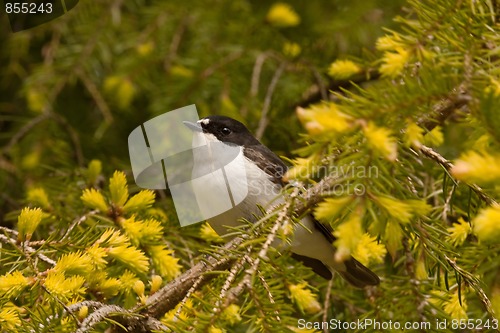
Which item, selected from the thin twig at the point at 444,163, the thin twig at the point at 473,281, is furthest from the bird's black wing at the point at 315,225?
the thin twig at the point at 444,163

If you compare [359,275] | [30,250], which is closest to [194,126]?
[359,275]

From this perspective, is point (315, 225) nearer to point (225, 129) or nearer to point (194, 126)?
point (225, 129)

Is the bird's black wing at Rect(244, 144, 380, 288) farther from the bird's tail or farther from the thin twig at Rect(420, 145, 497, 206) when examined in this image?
the thin twig at Rect(420, 145, 497, 206)

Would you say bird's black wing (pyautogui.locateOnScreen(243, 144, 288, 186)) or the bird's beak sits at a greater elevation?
the bird's beak

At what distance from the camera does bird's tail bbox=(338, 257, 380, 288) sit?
2.34 metres

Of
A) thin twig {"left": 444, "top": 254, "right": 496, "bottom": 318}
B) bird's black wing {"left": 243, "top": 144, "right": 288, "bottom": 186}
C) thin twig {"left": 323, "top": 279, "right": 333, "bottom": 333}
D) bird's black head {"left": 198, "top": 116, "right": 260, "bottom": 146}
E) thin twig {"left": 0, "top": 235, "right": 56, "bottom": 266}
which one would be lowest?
thin twig {"left": 323, "top": 279, "right": 333, "bottom": 333}

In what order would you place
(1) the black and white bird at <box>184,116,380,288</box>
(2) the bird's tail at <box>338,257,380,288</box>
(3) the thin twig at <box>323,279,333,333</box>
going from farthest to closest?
(1) the black and white bird at <box>184,116,380,288</box> → (2) the bird's tail at <box>338,257,380,288</box> → (3) the thin twig at <box>323,279,333,333</box>

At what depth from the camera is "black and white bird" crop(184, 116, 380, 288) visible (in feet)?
8.81

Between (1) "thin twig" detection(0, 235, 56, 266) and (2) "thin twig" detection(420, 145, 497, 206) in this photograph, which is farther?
(1) "thin twig" detection(0, 235, 56, 266)

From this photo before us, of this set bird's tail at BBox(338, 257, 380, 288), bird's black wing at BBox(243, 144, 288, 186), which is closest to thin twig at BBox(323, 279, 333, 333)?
bird's tail at BBox(338, 257, 380, 288)

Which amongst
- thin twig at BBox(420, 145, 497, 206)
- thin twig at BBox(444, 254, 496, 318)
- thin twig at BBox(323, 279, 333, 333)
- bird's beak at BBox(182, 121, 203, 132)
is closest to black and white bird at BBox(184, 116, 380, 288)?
bird's beak at BBox(182, 121, 203, 132)

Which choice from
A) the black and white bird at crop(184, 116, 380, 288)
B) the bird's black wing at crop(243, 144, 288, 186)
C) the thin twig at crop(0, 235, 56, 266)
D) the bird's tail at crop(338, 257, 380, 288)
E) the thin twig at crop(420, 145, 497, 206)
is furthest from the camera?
the bird's black wing at crop(243, 144, 288, 186)

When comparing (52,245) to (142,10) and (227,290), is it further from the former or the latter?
(142,10)

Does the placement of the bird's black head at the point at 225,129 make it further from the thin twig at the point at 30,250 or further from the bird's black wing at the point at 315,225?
the thin twig at the point at 30,250
